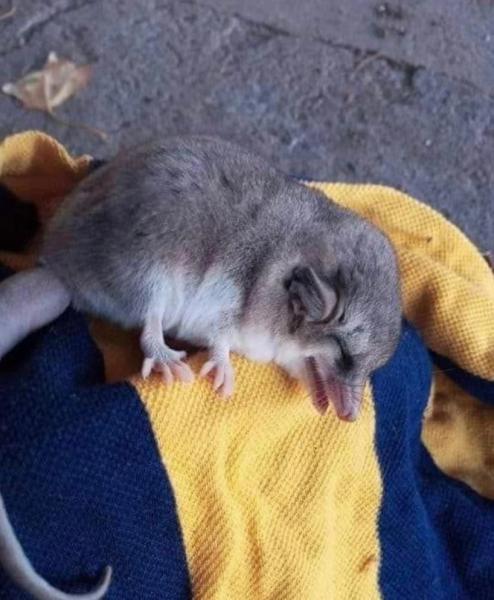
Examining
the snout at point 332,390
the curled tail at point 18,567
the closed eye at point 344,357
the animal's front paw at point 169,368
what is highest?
the closed eye at point 344,357

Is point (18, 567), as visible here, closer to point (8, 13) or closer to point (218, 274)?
point (218, 274)

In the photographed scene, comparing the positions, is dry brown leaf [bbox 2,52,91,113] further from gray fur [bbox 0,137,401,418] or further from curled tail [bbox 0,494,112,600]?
curled tail [bbox 0,494,112,600]

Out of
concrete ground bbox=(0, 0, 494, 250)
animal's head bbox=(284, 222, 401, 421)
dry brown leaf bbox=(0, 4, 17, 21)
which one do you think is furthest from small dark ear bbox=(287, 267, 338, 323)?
dry brown leaf bbox=(0, 4, 17, 21)

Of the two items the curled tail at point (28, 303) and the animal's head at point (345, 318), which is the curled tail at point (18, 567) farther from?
the animal's head at point (345, 318)

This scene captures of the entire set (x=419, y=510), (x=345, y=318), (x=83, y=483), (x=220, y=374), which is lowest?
(x=419, y=510)

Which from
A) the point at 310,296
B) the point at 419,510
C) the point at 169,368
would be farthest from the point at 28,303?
the point at 419,510

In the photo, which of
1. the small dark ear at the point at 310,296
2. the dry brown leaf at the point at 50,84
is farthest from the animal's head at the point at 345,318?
the dry brown leaf at the point at 50,84

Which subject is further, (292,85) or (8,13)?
(292,85)
